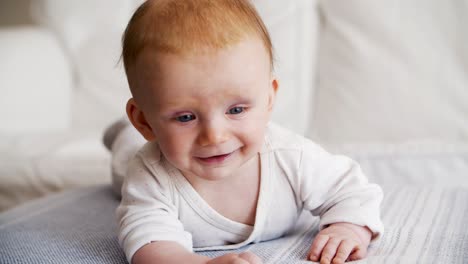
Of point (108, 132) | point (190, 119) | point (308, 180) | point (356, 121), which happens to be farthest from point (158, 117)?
point (356, 121)

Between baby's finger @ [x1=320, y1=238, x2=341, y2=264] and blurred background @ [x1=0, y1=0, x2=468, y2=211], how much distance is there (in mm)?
583

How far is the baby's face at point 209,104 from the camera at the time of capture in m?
0.69

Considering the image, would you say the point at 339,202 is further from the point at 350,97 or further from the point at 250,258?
the point at 350,97

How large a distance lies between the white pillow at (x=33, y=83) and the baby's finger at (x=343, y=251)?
4.38 feet

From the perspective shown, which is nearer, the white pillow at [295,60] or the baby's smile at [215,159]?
the baby's smile at [215,159]

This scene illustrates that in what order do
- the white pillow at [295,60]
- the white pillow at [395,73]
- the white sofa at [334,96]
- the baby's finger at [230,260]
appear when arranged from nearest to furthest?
the baby's finger at [230,260] < the white sofa at [334,96] < the white pillow at [395,73] < the white pillow at [295,60]

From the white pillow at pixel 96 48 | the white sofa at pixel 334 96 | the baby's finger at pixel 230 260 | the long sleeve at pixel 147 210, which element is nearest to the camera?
the baby's finger at pixel 230 260

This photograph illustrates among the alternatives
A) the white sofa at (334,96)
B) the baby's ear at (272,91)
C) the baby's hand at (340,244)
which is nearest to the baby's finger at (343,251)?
the baby's hand at (340,244)

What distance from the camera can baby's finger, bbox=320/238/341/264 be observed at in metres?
0.73

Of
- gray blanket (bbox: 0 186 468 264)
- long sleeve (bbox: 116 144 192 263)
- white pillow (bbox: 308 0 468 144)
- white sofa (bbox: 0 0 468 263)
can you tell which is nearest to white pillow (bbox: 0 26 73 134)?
white sofa (bbox: 0 0 468 263)

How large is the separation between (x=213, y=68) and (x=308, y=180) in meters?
0.25

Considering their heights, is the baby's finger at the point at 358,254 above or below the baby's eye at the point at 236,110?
below

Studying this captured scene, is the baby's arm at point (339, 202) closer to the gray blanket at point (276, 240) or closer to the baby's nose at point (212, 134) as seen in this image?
the gray blanket at point (276, 240)

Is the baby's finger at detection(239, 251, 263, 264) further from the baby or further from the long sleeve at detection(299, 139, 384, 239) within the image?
the long sleeve at detection(299, 139, 384, 239)
